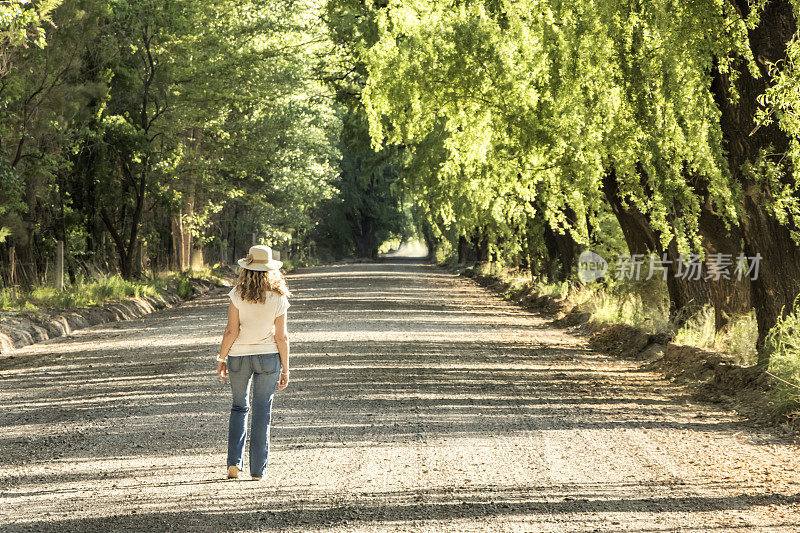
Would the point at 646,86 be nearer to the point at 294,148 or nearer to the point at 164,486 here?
the point at 164,486

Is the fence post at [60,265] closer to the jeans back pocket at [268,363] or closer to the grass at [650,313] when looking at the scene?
the grass at [650,313]

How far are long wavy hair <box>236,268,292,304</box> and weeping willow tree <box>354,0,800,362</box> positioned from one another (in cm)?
588

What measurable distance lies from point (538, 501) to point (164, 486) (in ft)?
8.53

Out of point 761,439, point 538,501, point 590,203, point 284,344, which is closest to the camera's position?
point 538,501

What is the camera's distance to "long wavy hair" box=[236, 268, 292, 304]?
795cm

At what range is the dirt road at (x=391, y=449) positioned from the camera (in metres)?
6.90

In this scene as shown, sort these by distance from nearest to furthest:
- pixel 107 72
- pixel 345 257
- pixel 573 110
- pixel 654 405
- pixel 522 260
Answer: pixel 654 405 < pixel 573 110 < pixel 107 72 < pixel 522 260 < pixel 345 257

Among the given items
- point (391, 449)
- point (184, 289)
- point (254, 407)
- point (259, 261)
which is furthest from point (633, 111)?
point (184, 289)

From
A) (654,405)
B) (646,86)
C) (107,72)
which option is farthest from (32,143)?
(654,405)

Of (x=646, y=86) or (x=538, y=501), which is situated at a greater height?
(x=646, y=86)

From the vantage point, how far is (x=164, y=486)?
7.66m

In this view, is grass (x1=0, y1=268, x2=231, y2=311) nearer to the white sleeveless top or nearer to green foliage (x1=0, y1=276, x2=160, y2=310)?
green foliage (x1=0, y1=276, x2=160, y2=310)

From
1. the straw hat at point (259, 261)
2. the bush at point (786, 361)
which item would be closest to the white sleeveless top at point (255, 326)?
the straw hat at point (259, 261)

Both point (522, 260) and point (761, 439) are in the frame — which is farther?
point (522, 260)
